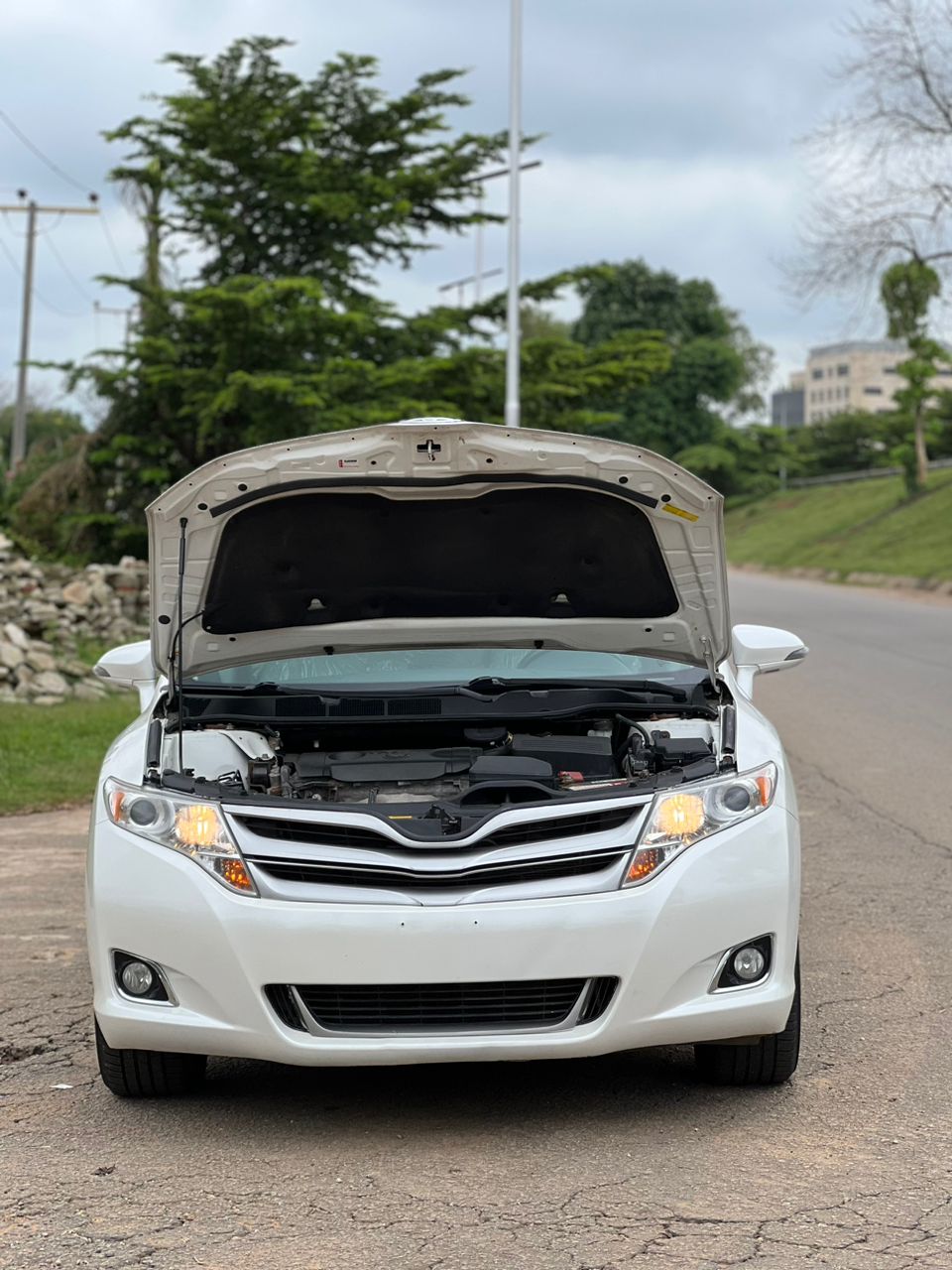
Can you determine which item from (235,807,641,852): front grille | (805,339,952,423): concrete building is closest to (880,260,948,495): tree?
(235,807,641,852): front grille

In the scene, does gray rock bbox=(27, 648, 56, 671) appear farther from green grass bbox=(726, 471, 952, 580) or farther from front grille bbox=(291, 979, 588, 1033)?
green grass bbox=(726, 471, 952, 580)

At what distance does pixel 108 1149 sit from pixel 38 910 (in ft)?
10.4

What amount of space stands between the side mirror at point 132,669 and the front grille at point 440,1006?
1745 mm

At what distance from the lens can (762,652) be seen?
19.0 ft

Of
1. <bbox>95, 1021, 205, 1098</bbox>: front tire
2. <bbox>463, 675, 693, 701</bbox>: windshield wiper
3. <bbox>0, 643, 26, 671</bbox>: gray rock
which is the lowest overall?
<bbox>0, 643, 26, 671</bbox>: gray rock

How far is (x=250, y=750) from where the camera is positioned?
5.33 metres

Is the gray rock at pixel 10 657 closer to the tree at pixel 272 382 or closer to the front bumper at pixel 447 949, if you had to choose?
the tree at pixel 272 382

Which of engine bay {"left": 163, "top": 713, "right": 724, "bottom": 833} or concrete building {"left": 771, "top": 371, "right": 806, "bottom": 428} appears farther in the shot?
concrete building {"left": 771, "top": 371, "right": 806, "bottom": 428}

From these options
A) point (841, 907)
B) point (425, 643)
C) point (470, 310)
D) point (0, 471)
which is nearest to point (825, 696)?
point (841, 907)

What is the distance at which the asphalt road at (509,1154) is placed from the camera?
3.50 meters

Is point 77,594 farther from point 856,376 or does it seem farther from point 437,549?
point 856,376

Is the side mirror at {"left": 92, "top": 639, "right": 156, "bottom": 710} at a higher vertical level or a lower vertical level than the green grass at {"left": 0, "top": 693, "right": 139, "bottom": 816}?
higher

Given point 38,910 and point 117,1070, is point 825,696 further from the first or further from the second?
point 117,1070

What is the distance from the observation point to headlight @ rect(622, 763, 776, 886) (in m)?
4.23
